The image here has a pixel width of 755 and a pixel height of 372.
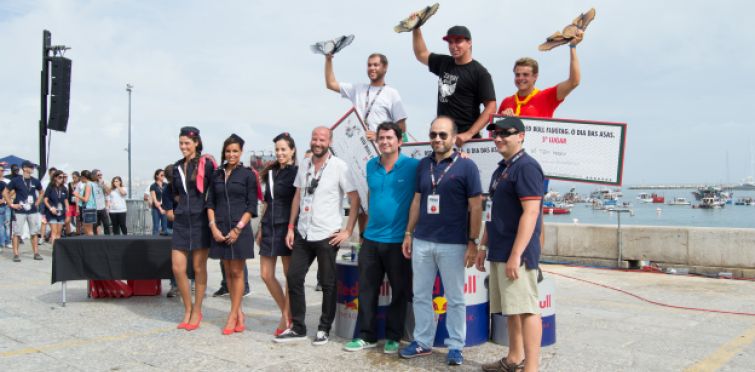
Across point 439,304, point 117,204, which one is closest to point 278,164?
point 439,304

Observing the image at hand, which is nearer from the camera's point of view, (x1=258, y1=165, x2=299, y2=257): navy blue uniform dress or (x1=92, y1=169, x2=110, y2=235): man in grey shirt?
(x1=258, y1=165, x2=299, y2=257): navy blue uniform dress

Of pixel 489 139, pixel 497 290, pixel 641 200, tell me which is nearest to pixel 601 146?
pixel 489 139

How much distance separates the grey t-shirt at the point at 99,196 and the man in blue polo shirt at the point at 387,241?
30.8 feet

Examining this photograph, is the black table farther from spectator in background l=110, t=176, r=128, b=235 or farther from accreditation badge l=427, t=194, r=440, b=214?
spectator in background l=110, t=176, r=128, b=235

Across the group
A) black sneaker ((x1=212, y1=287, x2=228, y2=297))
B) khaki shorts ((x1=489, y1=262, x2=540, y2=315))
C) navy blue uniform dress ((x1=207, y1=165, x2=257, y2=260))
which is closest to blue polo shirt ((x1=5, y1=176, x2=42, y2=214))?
black sneaker ((x1=212, y1=287, x2=228, y2=297))

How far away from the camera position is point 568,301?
22.0ft

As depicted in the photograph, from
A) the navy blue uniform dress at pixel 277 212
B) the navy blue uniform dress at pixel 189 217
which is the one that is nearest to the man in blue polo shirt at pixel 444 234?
the navy blue uniform dress at pixel 277 212

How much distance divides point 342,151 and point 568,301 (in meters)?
3.81

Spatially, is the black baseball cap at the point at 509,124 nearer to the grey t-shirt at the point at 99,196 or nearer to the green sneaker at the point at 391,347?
the green sneaker at the point at 391,347

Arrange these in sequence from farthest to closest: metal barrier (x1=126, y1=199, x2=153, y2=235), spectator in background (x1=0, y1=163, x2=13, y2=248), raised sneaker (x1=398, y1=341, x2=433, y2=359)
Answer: metal barrier (x1=126, y1=199, x2=153, y2=235)
spectator in background (x1=0, y1=163, x2=13, y2=248)
raised sneaker (x1=398, y1=341, x2=433, y2=359)

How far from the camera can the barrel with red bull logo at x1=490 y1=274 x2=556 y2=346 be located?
4359 millimetres

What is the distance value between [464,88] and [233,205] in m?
2.48

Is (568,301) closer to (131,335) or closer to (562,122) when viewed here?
(562,122)

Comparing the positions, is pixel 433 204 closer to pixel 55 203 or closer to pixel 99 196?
pixel 55 203
